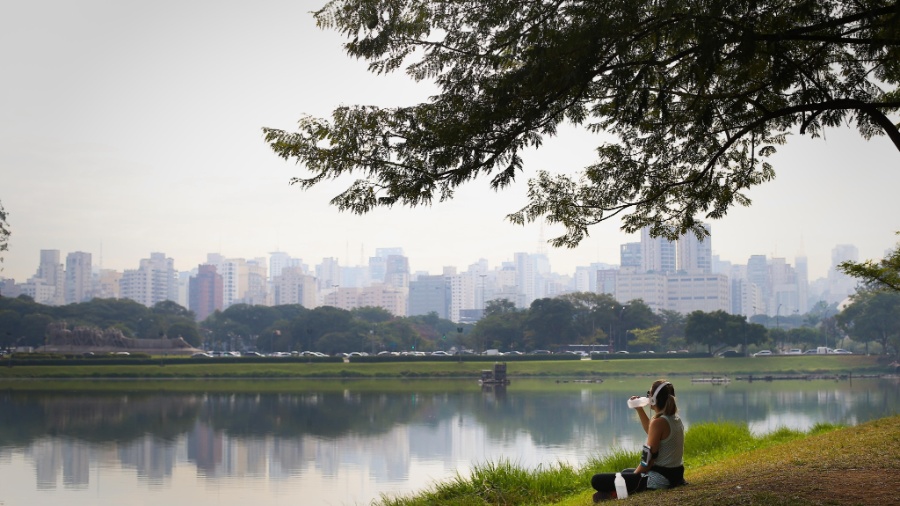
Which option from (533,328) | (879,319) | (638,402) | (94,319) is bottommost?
(638,402)

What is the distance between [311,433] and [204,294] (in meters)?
171

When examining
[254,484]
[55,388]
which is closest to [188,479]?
[254,484]

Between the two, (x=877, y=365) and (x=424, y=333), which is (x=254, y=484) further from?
(x=424, y=333)

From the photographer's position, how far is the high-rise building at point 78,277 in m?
188

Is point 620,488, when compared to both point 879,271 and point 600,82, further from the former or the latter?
point 879,271

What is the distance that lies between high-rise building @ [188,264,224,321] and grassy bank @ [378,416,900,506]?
18522 cm

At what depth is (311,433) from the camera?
95.1ft

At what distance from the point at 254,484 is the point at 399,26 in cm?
1367

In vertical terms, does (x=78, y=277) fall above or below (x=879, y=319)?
above

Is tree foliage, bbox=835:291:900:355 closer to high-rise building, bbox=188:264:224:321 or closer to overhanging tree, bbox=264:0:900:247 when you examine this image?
overhanging tree, bbox=264:0:900:247

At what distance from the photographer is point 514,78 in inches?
301

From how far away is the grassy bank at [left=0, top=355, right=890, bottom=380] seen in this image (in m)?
61.2

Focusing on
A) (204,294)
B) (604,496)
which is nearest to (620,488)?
(604,496)

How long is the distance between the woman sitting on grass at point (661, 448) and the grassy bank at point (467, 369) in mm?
53213
